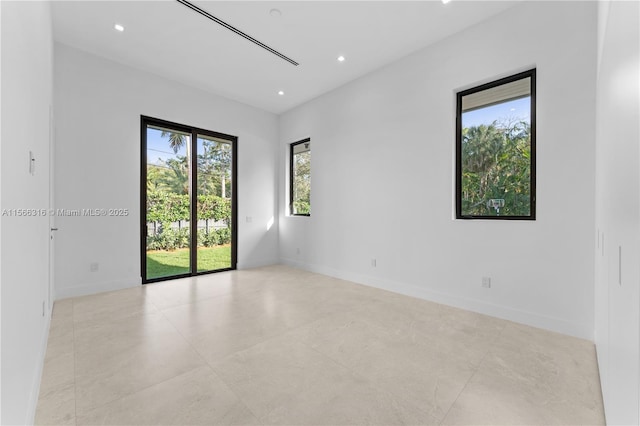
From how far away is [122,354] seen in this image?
7.08ft

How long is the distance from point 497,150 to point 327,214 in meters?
2.75

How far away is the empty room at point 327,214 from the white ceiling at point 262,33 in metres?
0.03

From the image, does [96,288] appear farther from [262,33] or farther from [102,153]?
[262,33]

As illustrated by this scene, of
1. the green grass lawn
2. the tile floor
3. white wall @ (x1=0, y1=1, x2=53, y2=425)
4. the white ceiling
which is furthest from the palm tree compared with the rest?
white wall @ (x1=0, y1=1, x2=53, y2=425)

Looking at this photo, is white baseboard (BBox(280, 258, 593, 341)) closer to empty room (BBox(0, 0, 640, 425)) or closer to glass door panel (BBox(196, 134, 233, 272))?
empty room (BBox(0, 0, 640, 425))

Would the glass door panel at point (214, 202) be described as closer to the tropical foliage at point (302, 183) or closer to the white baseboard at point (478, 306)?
the tropical foliage at point (302, 183)

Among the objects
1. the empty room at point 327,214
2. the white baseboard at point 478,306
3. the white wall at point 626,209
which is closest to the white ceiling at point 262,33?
the empty room at point 327,214

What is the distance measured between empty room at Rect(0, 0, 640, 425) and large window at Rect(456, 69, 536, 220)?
0.02 metres

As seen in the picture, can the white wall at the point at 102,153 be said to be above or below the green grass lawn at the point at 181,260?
above

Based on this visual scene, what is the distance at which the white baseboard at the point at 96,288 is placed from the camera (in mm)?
3539

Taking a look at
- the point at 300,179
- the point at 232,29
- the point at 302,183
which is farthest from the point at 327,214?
the point at 232,29

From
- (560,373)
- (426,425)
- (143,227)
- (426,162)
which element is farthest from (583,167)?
(143,227)

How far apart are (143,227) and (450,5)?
500 centimetres

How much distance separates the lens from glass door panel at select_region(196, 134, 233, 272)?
16.4ft
